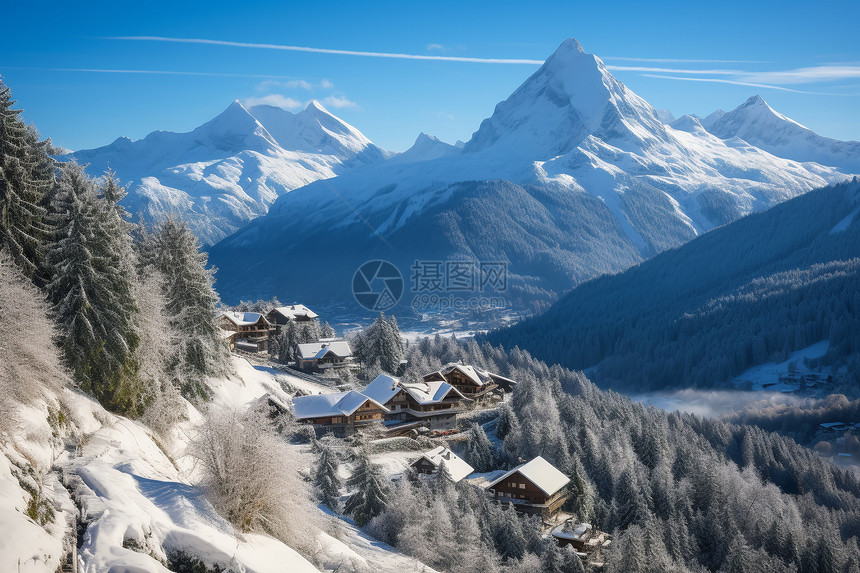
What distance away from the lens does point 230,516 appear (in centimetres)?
2302

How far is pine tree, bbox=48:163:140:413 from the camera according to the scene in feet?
97.8

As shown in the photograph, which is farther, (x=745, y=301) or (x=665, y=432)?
(x=745, y=301)

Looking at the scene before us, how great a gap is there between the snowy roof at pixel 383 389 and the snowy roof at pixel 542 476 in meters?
19.0

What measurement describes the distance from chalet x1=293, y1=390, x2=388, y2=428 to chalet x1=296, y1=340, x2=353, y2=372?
64.9 feet

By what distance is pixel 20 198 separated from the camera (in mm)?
30062

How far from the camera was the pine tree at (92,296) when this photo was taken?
29797 millimetres

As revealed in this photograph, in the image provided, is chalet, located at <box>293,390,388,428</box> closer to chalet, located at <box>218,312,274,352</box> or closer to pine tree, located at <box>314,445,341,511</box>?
pine tree, located at <box>314,445,341,511</box>

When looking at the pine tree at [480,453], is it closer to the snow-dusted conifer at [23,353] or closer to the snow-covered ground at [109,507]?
the snow-covered ground at [109,507]

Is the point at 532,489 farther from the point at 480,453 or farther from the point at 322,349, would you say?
the point at 322,349

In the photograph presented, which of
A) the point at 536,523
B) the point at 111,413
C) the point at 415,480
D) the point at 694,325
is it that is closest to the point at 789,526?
the point at 536,523

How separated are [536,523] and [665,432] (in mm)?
38368

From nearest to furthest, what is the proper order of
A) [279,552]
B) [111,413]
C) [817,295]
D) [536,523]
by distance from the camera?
[279,552]
[111,413]
[536,523]
[817,295]

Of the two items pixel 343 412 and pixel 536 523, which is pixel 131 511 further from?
pixel 343 412

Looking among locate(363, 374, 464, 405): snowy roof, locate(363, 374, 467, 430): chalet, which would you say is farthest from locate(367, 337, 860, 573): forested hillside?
locate(363, 374, 464, 405): snowy roof
